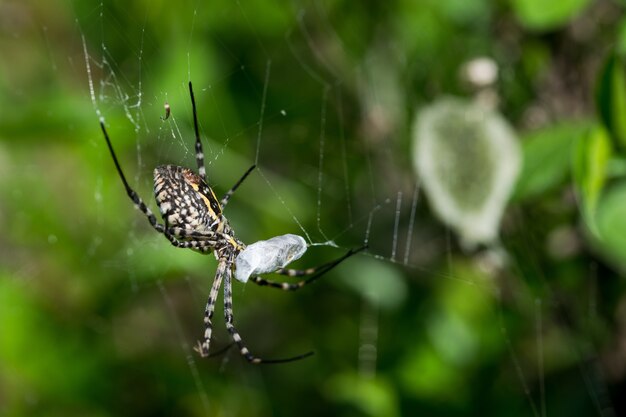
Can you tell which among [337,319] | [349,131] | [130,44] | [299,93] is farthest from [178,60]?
[337,319]

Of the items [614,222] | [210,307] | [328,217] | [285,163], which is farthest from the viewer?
[285,163]

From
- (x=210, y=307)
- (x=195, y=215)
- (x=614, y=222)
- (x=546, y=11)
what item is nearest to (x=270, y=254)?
(x=195, y=215)

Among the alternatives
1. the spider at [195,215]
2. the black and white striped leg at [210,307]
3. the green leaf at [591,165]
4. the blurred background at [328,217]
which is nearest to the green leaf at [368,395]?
the blurred background at [328,217]

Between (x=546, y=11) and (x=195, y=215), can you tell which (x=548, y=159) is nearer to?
(x=546, y=11)

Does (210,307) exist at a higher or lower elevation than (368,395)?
higher

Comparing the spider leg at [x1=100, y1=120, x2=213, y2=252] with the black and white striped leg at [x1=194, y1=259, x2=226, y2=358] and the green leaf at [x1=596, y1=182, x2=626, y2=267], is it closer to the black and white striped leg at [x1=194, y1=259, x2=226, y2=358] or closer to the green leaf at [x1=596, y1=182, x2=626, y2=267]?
the black and white striped leg at [x1=194, y1=259, x2=226, y2=358]

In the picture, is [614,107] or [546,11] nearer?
[614,107]

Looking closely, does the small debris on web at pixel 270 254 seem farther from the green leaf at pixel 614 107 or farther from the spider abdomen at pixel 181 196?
the green leaf at pixel 614 107
